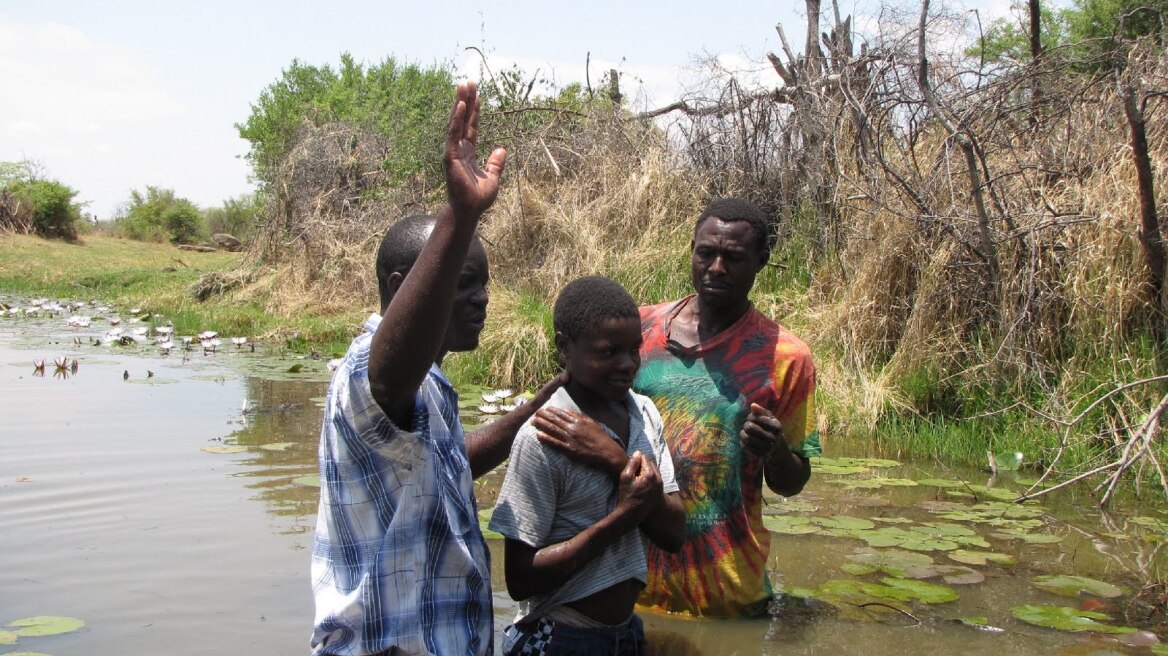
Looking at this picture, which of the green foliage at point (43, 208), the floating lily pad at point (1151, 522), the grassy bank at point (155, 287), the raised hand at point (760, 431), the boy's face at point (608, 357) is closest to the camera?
the boy's face at point (608, 357)

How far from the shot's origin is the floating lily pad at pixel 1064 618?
3.90m

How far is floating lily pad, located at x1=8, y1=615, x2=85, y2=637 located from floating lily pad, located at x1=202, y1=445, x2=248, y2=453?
300cm

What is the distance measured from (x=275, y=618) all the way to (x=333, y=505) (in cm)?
231

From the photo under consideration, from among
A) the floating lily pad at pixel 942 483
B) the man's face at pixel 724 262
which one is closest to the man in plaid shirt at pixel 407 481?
the man's face at pixel 724 262

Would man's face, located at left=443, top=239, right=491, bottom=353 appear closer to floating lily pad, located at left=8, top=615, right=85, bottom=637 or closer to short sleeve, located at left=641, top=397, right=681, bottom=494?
short sleeve, located at left=641, top=397, right=681, bottom=494

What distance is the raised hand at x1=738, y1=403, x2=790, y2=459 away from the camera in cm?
304

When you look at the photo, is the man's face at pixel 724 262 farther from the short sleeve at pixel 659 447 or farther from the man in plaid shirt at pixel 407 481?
the man in plaid shirt at pixel 407 481

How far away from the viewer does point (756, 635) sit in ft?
12.0

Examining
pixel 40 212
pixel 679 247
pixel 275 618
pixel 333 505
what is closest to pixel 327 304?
pixel 679 247

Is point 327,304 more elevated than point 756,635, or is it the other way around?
point 327,304

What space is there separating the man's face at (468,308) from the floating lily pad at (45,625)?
2.46 meters

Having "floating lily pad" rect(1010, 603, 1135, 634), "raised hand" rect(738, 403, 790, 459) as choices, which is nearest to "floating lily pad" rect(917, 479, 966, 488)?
"floating lily pad" rect(1010, 603, 1135, 634)

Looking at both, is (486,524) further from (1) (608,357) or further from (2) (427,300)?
(2) (427,300)

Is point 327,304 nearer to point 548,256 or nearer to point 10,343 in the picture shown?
point 10,343
